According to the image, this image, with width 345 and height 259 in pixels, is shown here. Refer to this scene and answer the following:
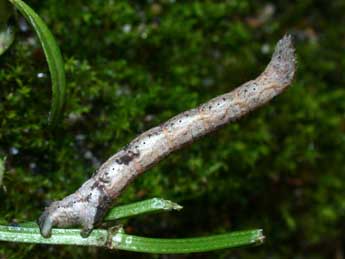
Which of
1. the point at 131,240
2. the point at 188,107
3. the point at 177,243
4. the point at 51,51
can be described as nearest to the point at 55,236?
the point at 131,240

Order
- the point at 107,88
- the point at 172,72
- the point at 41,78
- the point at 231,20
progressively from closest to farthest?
the point at 41,78 → the point at 107,88 → the point at 172,72 → the point at 231,20

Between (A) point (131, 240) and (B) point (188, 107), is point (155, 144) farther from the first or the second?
(B) point (188, 107)

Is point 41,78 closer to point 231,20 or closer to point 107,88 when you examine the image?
point 107,88

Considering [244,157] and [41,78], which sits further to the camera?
[244,157]

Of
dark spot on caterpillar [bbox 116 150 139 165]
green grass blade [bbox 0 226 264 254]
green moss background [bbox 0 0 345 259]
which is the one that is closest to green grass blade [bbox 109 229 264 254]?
green grass blade [bbox 0 226 264 254]

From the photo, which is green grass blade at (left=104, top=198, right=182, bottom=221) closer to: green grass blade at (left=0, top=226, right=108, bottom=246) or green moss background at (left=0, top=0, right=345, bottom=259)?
green grass blade at (left=0, top=226, right=108, bottom=246)

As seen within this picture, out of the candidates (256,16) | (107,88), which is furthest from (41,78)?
(256,16)

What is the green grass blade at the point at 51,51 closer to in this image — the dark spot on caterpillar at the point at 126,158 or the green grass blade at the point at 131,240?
the dark spot on caterpillar at the point at 126,158
